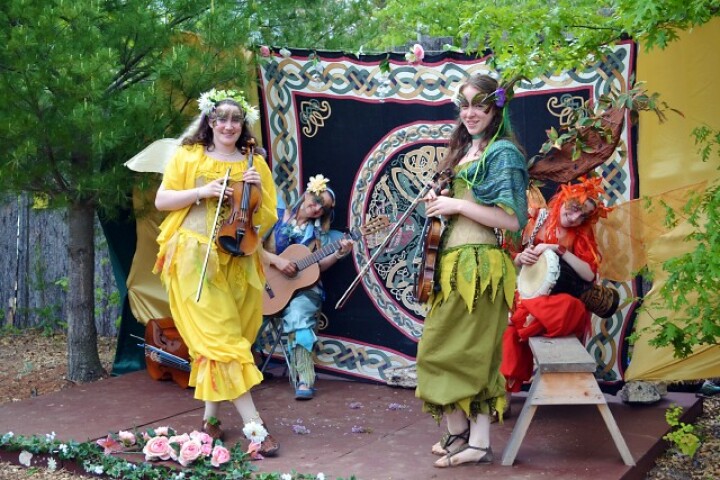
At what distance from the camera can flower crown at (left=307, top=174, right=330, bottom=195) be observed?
6.47 m

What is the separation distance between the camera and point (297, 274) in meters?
6.51

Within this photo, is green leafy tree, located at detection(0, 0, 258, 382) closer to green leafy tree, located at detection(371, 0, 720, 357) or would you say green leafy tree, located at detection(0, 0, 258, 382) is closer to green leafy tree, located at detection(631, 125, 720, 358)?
green leafy tree, located at detection(371, 0, 720, 357)

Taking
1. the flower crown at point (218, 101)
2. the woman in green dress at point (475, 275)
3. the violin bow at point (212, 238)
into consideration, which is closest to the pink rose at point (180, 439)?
the violin bow at point (212, 238)

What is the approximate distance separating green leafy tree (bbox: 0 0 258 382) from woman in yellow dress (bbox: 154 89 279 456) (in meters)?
1.02

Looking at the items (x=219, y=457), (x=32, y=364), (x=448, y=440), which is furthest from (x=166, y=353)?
(x=448, y=440)

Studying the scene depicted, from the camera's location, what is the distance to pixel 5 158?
6.01 meters

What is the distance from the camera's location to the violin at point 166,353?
641 cm

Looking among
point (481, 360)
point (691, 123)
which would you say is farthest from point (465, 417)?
point (691, 123)

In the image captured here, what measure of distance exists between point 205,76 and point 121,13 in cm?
64

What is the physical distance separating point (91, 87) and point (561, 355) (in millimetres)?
3107

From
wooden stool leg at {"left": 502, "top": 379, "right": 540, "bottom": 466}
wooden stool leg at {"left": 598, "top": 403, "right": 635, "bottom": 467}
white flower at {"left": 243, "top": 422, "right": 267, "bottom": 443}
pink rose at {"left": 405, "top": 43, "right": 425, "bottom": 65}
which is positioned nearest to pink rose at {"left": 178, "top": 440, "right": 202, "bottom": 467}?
white flower at {"left": 243, "top": 422, "right": 267, "bottom": 443}

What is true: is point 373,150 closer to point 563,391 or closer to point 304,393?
point 304,393

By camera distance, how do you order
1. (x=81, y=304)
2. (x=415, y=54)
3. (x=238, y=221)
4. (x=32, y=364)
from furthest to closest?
(x=32, y=364) → (x=81, y=304) → (x=415, y=54) → (x=238, y=221)

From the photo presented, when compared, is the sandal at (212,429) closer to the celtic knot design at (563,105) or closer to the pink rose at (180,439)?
the pink rose at (180,439)
